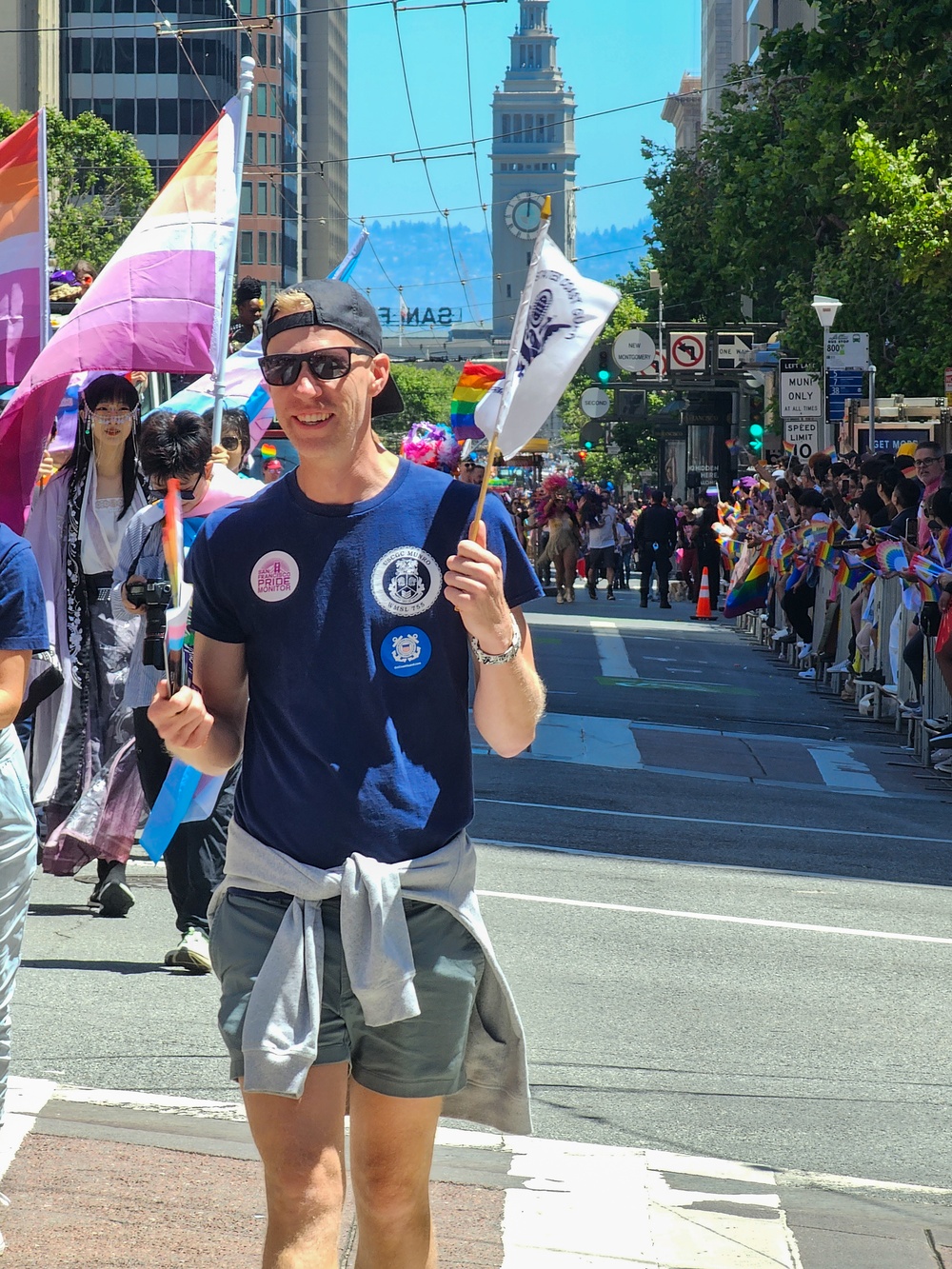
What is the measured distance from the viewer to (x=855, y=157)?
2520 cm

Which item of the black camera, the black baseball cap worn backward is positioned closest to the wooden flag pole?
the black baseball cap worn backward

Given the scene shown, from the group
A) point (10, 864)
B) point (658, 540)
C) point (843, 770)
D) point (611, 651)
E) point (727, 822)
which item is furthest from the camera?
point (658, 540)

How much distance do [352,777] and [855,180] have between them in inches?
974

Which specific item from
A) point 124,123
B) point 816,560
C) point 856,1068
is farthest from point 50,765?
point 124,123

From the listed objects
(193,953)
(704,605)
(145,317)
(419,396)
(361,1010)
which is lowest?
(193,953)

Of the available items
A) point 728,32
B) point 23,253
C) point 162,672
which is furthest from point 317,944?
point 728,32

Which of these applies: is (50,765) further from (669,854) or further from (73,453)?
(669,854)

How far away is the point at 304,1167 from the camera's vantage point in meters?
3.16

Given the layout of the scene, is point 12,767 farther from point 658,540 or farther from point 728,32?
point 728,32

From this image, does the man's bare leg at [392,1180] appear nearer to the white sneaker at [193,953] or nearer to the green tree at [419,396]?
the white sneaker at [193,953]

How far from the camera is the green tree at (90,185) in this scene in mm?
47625

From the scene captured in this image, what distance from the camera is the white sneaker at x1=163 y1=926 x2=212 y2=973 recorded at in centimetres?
677

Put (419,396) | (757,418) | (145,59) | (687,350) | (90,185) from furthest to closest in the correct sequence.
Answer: (419,396) → (145,59) → (90,185) → (757,418) → (687,350)

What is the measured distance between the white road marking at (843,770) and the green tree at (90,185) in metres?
36.4
